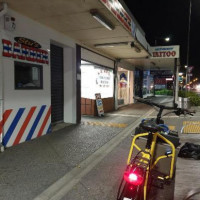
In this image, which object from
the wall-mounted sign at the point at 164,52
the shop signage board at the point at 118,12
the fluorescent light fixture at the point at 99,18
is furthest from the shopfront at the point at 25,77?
the wall-mounted sign at the point at 164,52

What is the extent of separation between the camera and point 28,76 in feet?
19.8

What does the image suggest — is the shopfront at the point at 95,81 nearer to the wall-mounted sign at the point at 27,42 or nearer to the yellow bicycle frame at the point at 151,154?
the wall-mounted sign at the point at 27,42

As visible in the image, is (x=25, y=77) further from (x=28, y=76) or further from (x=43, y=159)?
(x=43, y=159)

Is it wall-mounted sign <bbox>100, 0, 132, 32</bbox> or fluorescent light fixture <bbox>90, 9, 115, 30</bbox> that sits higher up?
wall-mounted sign <bbox>100, 0, 132, 32</bbox>

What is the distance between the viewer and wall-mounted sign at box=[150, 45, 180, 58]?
13172 millimetres

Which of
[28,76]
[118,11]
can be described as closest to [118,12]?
[118,11]

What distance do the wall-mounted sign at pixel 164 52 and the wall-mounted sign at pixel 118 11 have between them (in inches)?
259

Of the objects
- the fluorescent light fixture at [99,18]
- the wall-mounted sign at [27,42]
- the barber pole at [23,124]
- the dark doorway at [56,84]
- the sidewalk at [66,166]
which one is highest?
the fluorescent light fixture at [99,18]

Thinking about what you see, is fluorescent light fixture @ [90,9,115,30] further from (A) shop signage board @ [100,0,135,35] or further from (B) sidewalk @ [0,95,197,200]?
(B) sidewalk @ [0,95,197,200]

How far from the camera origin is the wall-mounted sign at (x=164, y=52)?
43.2 ft

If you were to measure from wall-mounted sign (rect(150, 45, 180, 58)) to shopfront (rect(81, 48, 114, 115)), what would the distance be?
9.30 ft

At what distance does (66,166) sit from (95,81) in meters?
7.79

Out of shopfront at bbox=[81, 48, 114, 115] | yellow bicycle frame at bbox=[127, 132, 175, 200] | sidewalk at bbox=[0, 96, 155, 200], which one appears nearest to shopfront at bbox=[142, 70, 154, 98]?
shopfront at bbox=[81, 48, 114, 115]

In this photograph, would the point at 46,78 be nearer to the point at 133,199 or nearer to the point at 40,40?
the point at 40,40
